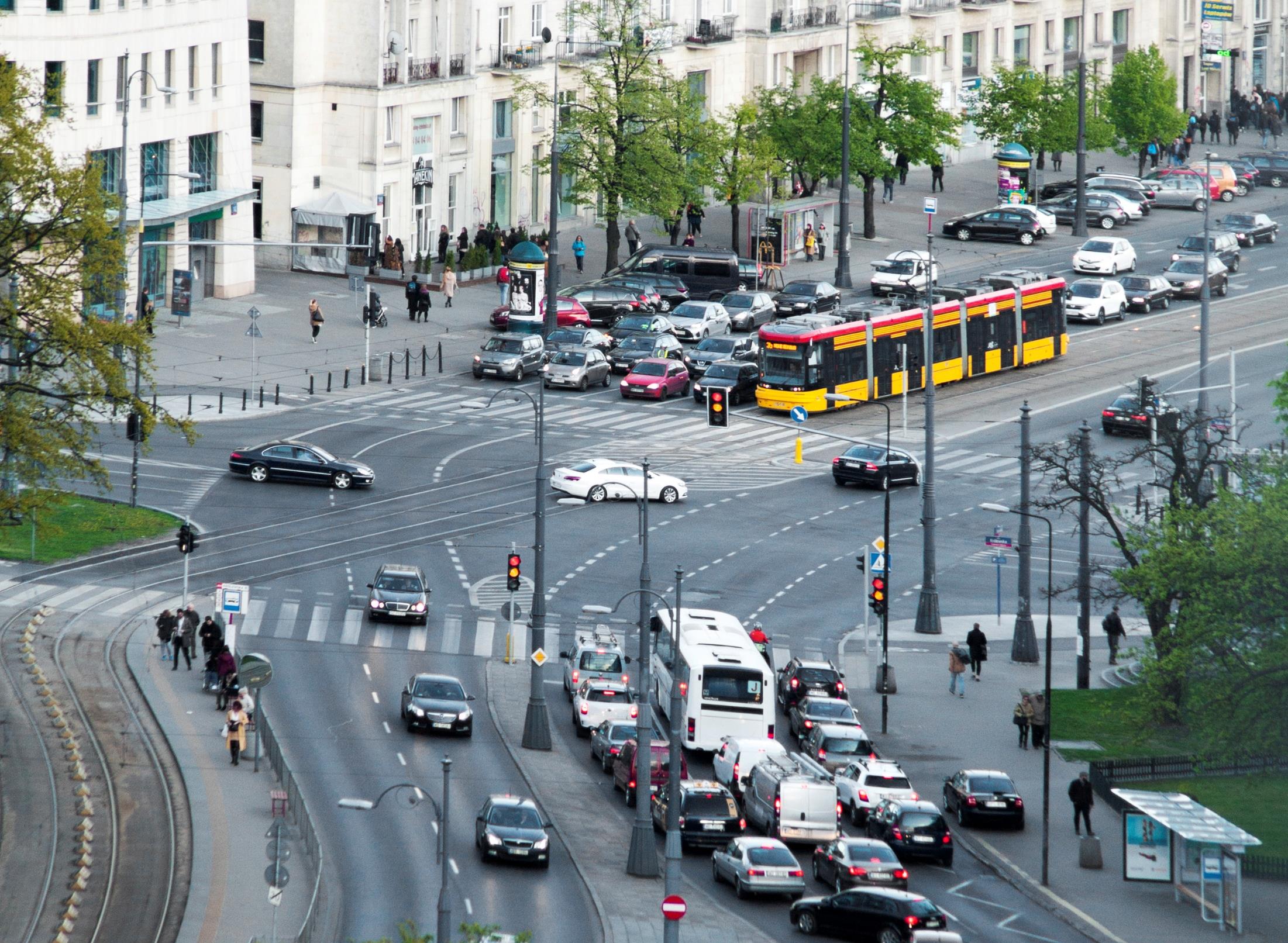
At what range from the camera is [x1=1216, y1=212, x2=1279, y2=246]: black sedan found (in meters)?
115

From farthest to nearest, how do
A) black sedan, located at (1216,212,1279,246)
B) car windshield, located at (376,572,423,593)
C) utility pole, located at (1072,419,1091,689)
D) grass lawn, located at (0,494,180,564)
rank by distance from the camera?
black sedan, located at (1216,212,1279,246), grass lawn, located at (0,494,180,564), car windshield, located at (376,572,423,593), utility pole, located at (1072,419,1091,689)

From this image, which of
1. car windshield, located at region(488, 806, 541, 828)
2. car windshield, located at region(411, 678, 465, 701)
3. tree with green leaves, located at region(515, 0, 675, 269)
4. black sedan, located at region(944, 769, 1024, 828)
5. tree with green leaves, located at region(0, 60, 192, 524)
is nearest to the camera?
car windshield, located at region(488, 806, 541, 828)

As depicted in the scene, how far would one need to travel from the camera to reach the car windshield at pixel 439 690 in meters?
54.0

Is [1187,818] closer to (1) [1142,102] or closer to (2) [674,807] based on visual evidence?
(2) [674,807]

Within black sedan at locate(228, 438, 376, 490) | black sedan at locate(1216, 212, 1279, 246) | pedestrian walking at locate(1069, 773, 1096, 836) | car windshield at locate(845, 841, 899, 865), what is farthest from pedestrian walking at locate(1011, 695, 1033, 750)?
black sedan at locate(1216, 212, 1279, 246)

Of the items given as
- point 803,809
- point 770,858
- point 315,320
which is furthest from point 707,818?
point 315,320

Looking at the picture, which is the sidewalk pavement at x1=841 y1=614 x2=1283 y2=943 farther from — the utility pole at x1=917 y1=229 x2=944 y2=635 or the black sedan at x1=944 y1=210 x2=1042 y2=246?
the black sedan at x1=944 y1=210 x2=1042 y2=246

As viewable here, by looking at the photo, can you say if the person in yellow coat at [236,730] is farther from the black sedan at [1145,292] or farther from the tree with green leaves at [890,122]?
the tree with green leaves at [890,122]

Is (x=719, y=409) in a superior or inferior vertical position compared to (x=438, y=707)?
superior

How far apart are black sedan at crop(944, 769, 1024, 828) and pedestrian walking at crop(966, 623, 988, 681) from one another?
9531mm

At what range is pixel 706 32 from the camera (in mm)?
120688

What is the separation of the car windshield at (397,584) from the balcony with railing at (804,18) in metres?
68.8

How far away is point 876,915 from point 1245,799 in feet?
46.2

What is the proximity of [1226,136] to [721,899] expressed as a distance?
379 ft
